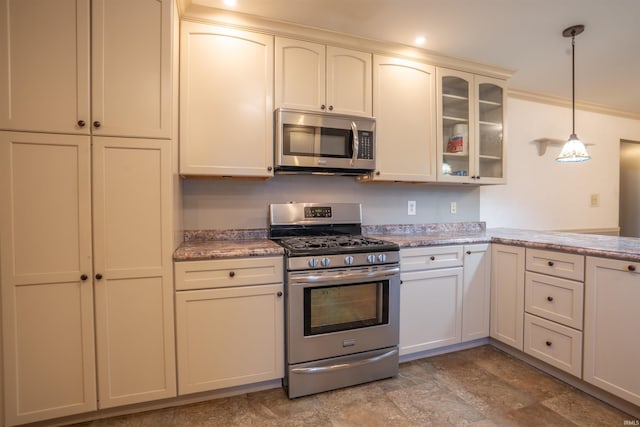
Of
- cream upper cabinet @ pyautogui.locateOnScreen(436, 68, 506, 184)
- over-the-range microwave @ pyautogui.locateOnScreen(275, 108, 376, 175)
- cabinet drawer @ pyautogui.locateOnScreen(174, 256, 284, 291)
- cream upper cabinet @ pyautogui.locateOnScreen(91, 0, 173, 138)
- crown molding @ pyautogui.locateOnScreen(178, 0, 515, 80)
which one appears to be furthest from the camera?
cream upper cabinet @ pyautogui.locateOnScreen(436, 68, 506, 184)

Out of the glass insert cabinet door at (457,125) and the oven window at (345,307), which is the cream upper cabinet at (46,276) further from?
the glass insert cabinet door at (457,125)

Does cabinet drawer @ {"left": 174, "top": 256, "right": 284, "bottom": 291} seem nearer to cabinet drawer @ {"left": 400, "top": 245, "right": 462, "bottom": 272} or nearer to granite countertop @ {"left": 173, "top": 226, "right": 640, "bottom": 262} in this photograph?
granite countertop @ {"left": 173, "top": 226, "right": 640, "bottom": 262}

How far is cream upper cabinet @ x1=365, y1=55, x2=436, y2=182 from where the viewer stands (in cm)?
234

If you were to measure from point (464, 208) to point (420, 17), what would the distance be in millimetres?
1723

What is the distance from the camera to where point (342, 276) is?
6.13ft

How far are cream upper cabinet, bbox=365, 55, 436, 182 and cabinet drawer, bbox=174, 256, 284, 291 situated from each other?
3.43 feet

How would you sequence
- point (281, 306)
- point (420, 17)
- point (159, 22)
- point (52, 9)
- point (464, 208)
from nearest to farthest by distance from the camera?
point (52, 9)
point (159, 22)
point (281, 306)
point (420, 17)
point (464, 208)

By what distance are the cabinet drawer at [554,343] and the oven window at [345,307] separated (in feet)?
3.38

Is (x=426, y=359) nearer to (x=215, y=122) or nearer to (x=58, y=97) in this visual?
(x=215, y=122)

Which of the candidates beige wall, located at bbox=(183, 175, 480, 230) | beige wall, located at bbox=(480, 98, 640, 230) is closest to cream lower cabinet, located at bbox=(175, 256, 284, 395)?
beige wall, located at bbox=(183, 175, 480, 230)

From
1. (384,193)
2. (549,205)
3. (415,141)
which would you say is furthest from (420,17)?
(549,205)

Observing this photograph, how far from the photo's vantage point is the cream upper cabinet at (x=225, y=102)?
1888 millimetres

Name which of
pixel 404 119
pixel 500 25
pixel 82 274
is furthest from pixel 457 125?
pixel 82 274

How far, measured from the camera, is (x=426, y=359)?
7.47ft
